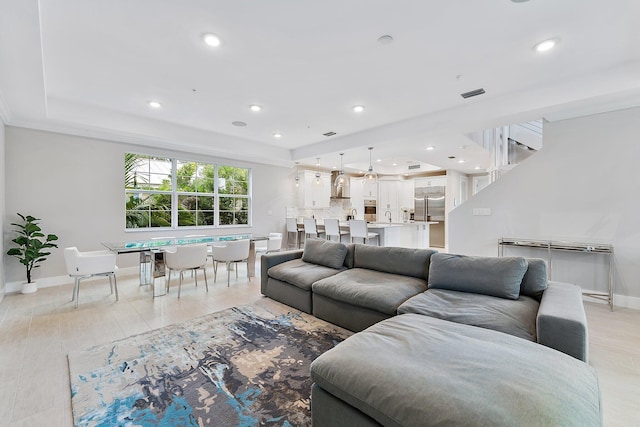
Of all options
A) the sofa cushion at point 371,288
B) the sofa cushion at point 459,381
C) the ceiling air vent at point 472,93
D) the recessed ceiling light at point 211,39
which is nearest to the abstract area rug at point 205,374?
the sofa cushion at point 371,288

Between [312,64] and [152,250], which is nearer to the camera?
[312,64]

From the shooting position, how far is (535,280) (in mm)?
2328

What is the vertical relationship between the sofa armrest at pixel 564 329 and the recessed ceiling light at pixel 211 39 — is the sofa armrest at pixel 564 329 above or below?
below

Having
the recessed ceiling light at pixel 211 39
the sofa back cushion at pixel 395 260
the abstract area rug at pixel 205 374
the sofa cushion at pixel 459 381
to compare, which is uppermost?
the recessed ceiling light at pixel 211 39

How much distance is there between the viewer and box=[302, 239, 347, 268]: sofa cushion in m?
3.55

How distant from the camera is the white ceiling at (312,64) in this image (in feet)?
7.39

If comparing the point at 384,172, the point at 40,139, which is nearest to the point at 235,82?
the point at 40,139

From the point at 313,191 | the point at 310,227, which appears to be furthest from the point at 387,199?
the point at 310,227

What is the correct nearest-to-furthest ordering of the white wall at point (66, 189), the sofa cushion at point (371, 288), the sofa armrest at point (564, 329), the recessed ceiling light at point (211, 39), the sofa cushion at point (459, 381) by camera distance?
the sofa cushion at point (459, 381) → the sofa armrest at point (564, 329) → the sofa cushion at point (371, 288) → the recessed ceiling light at point (211, 39) → the white wall at point (66, 189)

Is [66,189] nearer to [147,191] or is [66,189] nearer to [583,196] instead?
[147,191]

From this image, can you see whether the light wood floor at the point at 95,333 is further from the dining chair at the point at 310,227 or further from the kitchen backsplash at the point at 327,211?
the kitchen backsplash at the point at 327,211

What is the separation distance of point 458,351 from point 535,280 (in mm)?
1443

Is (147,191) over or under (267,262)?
over

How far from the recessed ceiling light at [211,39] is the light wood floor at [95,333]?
289 cm
